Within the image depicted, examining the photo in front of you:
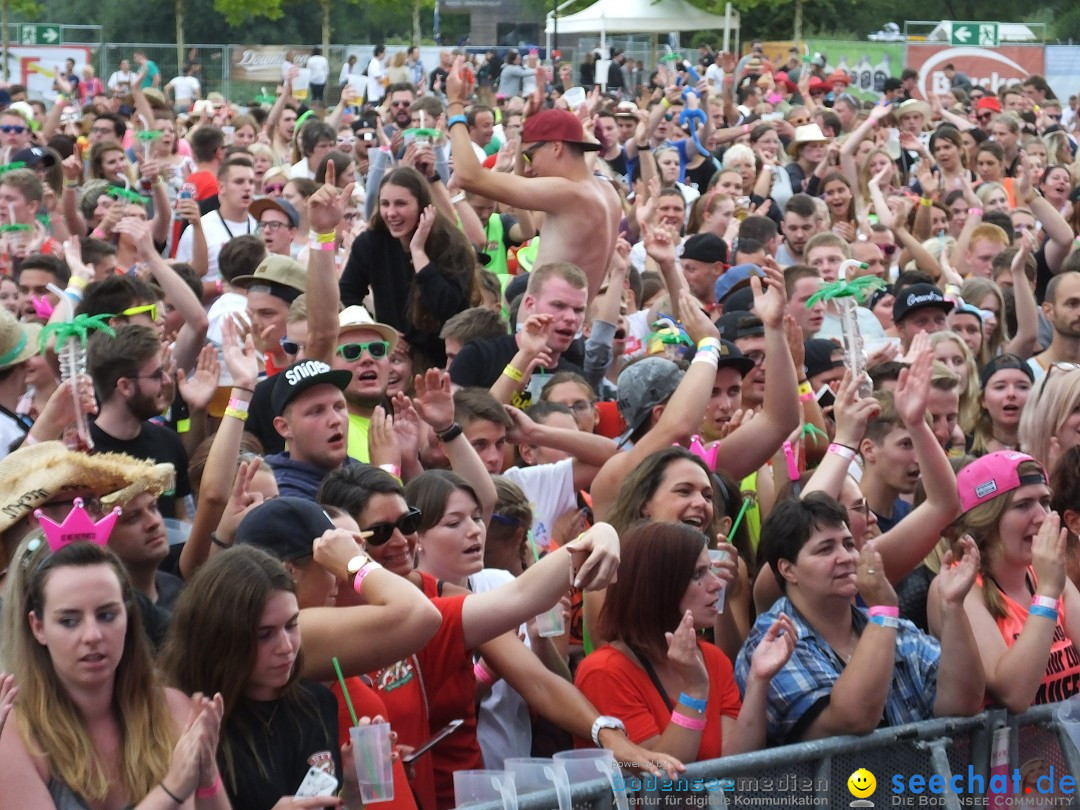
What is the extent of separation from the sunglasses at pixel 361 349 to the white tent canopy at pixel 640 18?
2578 cm

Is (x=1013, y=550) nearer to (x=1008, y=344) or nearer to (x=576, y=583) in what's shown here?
(x=576, y=583)

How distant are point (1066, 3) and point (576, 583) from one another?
2110 inches

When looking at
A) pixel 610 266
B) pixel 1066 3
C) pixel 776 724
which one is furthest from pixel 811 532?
pixel 1066 3

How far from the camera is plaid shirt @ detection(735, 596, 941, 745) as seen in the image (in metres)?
4.52

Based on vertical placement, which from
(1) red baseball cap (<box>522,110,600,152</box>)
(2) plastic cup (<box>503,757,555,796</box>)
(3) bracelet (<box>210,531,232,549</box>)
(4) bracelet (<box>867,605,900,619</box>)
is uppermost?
(1) red baseball cap (<box>522,110,600,152</box>)

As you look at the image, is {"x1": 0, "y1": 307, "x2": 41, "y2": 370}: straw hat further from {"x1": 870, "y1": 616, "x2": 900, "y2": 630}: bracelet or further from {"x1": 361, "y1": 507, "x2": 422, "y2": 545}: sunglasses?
{"x1": 870, "y1": 616, "x2": 900, "y2": 630}: bracelet

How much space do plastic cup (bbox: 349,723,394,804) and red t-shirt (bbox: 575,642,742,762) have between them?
0.74 meters

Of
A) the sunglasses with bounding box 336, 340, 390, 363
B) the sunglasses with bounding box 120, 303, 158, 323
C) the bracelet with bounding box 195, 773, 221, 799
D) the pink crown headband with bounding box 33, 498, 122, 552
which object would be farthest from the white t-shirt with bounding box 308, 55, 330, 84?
the bracelet with bounding box 195, 773, 221, 799

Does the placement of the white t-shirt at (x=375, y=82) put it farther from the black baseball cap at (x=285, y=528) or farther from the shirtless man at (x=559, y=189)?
the black baseball cap at (x=285, y=528)

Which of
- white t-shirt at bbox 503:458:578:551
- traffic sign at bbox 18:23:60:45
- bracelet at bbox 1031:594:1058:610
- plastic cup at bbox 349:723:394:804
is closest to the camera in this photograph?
plastic cup at bbox 349:723:394:804

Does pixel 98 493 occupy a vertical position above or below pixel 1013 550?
above

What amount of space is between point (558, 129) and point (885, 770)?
12.9 ft

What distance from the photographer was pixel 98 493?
442 centimetres

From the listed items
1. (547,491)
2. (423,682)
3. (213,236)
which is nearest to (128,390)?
(547,491)
